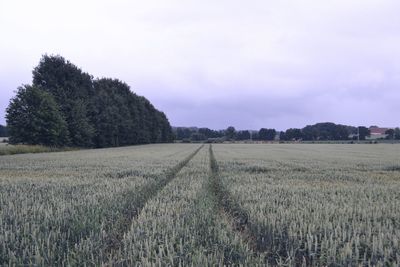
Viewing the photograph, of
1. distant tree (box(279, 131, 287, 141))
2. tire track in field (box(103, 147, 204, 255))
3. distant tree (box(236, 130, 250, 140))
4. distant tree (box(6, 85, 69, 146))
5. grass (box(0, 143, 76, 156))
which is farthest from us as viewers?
distant tree (box(236, 130, 250, 140))

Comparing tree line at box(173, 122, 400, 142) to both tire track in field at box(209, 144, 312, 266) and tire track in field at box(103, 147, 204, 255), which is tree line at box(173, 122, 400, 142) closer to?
tire track in field at box(103, 147, 204, 255)

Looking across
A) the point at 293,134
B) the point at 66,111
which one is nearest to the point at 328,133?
the point at 293,134

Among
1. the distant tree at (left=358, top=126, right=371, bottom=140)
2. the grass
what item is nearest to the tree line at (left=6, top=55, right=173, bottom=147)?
the grass

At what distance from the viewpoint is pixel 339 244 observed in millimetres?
5328

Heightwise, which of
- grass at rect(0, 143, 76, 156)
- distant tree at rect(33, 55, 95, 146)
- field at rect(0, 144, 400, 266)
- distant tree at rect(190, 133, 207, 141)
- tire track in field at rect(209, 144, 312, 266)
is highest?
distant tree at rect(33, 55, 95, 146)

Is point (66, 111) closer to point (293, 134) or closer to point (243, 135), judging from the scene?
point (293, 134)

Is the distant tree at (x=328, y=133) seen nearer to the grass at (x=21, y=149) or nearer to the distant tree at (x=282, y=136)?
the distant tree at (x=282, y=136)

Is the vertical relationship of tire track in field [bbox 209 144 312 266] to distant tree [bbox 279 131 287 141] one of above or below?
below

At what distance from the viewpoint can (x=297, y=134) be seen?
176 metres

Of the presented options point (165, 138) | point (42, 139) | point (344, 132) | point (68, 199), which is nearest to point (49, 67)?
point (42, 139)

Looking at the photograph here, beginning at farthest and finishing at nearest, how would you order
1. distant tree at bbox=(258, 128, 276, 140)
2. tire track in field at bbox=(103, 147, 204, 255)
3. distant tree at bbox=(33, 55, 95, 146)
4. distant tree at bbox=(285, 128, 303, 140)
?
distant tree at bbox=(258, 128, 276, 140), distant tree at bbox=(285, 128, 303, 140), distant tree at bbox=(33, 55, 95, 146), tire track in field at bbox=(103, 147, 204, 255)

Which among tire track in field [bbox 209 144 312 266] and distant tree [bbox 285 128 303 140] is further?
distant tree [bbox 285 128 303 140]

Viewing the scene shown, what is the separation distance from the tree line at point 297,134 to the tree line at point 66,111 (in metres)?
85.2

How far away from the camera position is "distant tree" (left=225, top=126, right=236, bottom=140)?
604 ft
